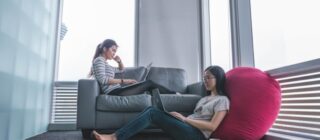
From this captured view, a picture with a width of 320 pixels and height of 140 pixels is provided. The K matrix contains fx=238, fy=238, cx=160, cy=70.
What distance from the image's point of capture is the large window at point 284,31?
1.60m

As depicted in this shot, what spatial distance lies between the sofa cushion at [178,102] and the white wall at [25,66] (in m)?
1.36

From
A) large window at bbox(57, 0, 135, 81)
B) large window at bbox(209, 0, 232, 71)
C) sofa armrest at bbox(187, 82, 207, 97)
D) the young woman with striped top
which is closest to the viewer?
the young woman with striped top

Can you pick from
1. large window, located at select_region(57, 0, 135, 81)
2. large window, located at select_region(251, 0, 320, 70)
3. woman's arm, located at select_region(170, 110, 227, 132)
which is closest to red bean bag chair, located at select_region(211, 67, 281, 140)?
woman's arm, located at select_region(170, 110, 227, 132)

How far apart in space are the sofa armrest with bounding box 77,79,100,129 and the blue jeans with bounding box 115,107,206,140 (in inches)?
27.6

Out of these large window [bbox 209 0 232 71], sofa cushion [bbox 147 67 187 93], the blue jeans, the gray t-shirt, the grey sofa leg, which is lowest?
the grey sofa leg

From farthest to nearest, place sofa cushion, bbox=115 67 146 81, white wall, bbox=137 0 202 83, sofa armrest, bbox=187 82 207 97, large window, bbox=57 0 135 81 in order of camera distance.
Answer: white wall, bbox=137 0 202 83
large window, bbox=57 0 135 81
sofa cushion, bbox=115 67 146 81
sofa armrest, bbox=187 82 207 97

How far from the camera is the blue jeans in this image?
1684 mm

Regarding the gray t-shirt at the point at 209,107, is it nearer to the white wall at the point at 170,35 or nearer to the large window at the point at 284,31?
the large window at the point at 284,31

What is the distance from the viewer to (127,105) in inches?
95.5

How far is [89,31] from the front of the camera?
363 centimetres

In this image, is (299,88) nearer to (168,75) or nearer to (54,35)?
(168,75)

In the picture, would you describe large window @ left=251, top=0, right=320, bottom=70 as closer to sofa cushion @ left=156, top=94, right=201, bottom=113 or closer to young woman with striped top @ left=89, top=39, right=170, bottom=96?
sofa cushion @ left=156, top=94, right=201, bottom=113

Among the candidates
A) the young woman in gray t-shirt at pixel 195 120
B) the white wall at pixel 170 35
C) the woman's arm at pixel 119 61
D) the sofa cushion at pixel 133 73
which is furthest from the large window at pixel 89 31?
the young woman in gray t-shirt at pixel 195 120

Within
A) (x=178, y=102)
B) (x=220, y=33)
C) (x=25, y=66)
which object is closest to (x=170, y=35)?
(x=220, y=33)
